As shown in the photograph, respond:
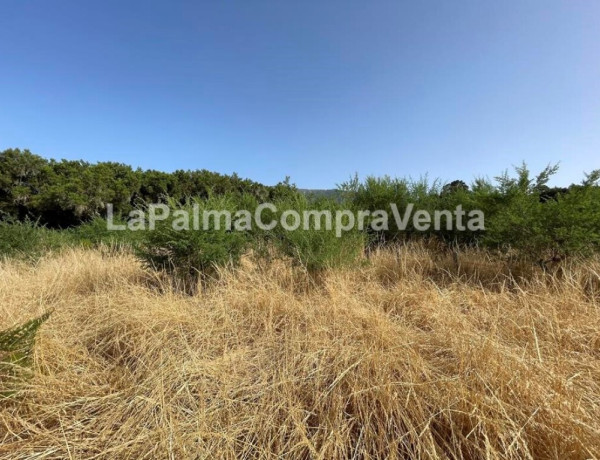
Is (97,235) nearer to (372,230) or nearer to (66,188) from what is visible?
(372,230)

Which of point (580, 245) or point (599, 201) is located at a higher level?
point (599, 201)

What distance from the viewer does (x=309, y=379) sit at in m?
1.79

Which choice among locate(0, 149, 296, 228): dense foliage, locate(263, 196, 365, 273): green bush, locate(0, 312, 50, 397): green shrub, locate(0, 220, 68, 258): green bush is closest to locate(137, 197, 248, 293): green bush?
locate(263, 196, 365, 273): green bush

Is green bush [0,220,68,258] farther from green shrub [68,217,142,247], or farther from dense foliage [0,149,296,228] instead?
dense foliage [0,149,296,228]

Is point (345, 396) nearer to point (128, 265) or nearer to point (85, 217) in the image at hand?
point (128, 265)

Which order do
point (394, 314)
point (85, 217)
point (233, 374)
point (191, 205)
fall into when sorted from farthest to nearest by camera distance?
point (85, 217) < point (191, 205) < point (394, 314) < point (233, 374)

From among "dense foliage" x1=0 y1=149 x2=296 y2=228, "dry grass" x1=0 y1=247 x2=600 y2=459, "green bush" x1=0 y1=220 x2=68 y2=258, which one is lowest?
"dry grass" x1=0 y1=247 x2=600 y2=459

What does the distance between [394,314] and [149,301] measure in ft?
8.94

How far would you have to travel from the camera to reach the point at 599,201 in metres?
4.04

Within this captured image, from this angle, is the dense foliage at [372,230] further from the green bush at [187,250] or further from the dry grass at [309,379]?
the dry grass at [309,379]

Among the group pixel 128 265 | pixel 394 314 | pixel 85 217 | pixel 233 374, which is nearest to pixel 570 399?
pixel 394 314

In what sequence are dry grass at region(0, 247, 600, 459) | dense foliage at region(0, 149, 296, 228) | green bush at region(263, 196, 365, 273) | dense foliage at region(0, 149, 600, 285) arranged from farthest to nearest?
dense foliage at region(0, 149, 296, 228), green bush at region(263, 196, 365, 273), dense foliage at region(0, 149, 600, 285), dry grass at region(0, 247, 600, 459)

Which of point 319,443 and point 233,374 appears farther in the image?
point 233,374

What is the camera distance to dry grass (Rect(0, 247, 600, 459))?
52.2 inches
